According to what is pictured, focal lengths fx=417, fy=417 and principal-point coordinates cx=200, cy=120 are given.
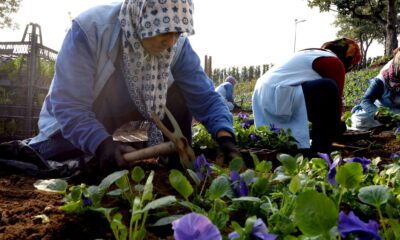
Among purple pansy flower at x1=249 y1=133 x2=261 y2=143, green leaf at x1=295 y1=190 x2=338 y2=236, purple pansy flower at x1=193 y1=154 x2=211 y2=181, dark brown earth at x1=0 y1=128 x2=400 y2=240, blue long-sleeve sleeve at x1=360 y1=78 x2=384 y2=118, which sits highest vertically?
green leaf at x1=295 y1=190 x2=338 y2=236

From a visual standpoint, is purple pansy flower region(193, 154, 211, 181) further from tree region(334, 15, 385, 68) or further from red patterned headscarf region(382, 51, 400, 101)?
tree region(334, 15, 385, 68)

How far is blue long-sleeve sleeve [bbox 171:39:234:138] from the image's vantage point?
2.38 meters

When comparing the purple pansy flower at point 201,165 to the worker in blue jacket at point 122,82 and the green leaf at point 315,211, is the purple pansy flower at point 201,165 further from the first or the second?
the green leaf at point 315,211

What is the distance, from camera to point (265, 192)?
1401 millimetres

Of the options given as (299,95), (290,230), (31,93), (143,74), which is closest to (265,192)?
(290,230)

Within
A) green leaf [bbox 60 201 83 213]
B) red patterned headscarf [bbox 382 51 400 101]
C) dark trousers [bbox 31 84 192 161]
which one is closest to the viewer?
green leaf [bbox 60 201 83 213]

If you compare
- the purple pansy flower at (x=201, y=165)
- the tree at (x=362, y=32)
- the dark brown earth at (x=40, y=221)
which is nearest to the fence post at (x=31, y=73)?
the dark brown earth at (x=40, y=221)

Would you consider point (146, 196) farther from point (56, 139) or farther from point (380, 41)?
point (380, 41)

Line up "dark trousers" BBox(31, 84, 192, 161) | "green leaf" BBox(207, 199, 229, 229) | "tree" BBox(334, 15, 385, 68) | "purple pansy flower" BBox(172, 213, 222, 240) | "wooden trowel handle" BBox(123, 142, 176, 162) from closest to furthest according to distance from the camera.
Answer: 1. "purple pansy flower" BBox(172, 213, 222, 240)
2. "green leaf" BBox(207, 199, 229, 229)
3. "wooden trowel handle" BBox(123, 142, 176, 162)
4. "dark trousers" BBox(31, 84, 192, 161)
5. "tree" BBox(334, 15, 385, 68)

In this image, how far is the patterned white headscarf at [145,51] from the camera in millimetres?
1911

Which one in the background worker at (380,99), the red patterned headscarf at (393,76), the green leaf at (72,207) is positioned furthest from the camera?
the background worker at (380,99)

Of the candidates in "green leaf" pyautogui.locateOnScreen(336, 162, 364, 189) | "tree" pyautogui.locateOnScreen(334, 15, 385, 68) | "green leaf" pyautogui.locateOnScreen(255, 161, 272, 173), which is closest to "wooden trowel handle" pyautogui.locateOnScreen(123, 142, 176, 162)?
"green leaf" pyautogui.locateOnScreen(255, 161, 272, 173)

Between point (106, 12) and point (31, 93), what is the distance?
2273mm

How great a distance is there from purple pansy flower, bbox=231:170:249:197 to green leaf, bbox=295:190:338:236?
0.56 meters
